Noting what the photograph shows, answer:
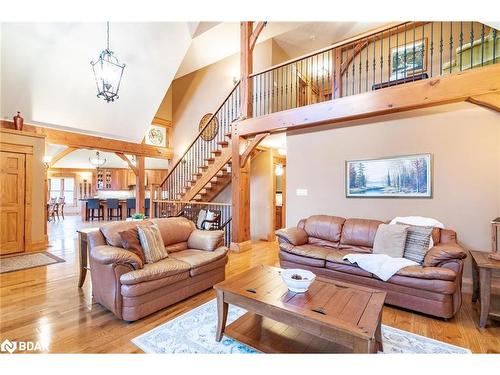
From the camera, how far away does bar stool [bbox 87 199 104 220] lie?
9.65m

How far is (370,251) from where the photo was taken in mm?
3232

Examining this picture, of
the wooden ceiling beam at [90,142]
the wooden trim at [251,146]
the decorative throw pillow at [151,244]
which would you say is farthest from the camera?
the wooden ceiling beam at [90,142]

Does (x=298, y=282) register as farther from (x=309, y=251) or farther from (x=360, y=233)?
(x=360, y=233)

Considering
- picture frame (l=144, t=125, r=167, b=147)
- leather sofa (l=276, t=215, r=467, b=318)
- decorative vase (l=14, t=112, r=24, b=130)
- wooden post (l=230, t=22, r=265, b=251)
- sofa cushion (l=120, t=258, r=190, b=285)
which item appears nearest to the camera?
sofa cushion (l=120, t=258, r=190, b=285)

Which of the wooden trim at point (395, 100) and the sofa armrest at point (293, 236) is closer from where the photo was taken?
the wooden trim at point (395, 100)

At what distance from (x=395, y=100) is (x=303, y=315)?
2.99m

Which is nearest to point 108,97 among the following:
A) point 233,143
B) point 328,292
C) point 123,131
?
point 233,143

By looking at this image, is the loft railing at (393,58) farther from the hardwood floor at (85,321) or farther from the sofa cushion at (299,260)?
the hardwood floor at (85,321)

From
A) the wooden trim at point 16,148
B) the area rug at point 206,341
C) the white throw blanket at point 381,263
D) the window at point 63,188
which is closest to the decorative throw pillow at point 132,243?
the area rug at point 206,341

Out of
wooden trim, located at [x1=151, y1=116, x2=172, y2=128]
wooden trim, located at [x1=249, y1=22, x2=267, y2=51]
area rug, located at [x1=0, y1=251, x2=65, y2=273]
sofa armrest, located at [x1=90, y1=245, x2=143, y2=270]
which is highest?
wooden trim, located at [x1=249, y1=22, x2=267, y2=51]

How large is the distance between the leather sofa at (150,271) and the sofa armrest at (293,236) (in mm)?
892

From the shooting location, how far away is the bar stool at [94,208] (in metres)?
9.65

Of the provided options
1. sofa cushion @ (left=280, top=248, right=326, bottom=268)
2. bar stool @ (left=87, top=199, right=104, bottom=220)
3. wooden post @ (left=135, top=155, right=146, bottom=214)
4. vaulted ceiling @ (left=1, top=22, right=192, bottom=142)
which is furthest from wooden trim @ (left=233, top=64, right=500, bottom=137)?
bar stool @ (left=87, top=199, right=104, bottom=220)

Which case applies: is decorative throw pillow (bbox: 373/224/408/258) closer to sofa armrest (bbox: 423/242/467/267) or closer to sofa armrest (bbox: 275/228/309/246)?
sofa armrest (bbox: 423/242/467/267)
